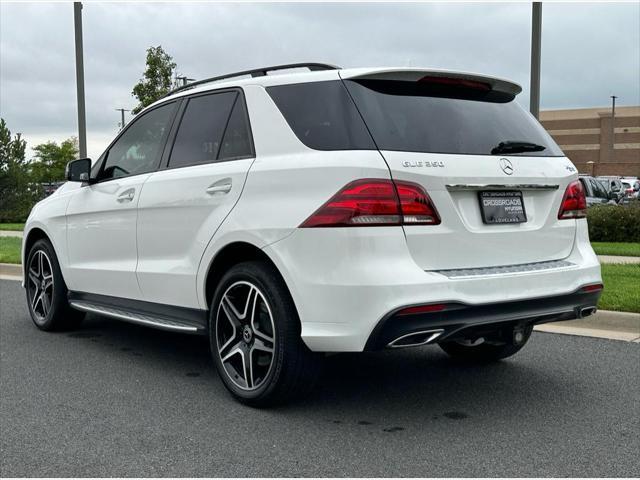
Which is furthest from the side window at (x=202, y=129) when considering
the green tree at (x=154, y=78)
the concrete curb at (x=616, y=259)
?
the green tree at (x=154, y=78)

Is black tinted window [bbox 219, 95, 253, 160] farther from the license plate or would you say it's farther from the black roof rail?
the license plate

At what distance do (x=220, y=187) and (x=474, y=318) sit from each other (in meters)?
1.68

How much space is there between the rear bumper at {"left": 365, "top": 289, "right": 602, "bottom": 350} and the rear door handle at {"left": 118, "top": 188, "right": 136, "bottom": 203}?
243 cm

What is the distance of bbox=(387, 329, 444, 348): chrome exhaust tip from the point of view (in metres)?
3.82

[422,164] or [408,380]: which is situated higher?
[422,164]

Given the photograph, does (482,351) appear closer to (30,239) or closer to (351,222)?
(351,222)

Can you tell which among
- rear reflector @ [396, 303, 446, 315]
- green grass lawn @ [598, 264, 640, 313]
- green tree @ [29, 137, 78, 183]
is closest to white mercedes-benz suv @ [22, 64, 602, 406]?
rear reflector @ [396, 303, 446, 315]

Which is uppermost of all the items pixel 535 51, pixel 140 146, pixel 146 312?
pixel 535 51

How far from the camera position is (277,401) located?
437 centimetres

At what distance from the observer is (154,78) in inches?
1043

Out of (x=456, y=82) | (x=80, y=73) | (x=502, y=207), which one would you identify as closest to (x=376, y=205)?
(x=502, y=207)

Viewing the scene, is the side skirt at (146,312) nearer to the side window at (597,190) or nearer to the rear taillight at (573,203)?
the rear taillight at (573,203)

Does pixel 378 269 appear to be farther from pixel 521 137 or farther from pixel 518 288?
pixel 521 137

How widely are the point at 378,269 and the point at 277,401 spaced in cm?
108
